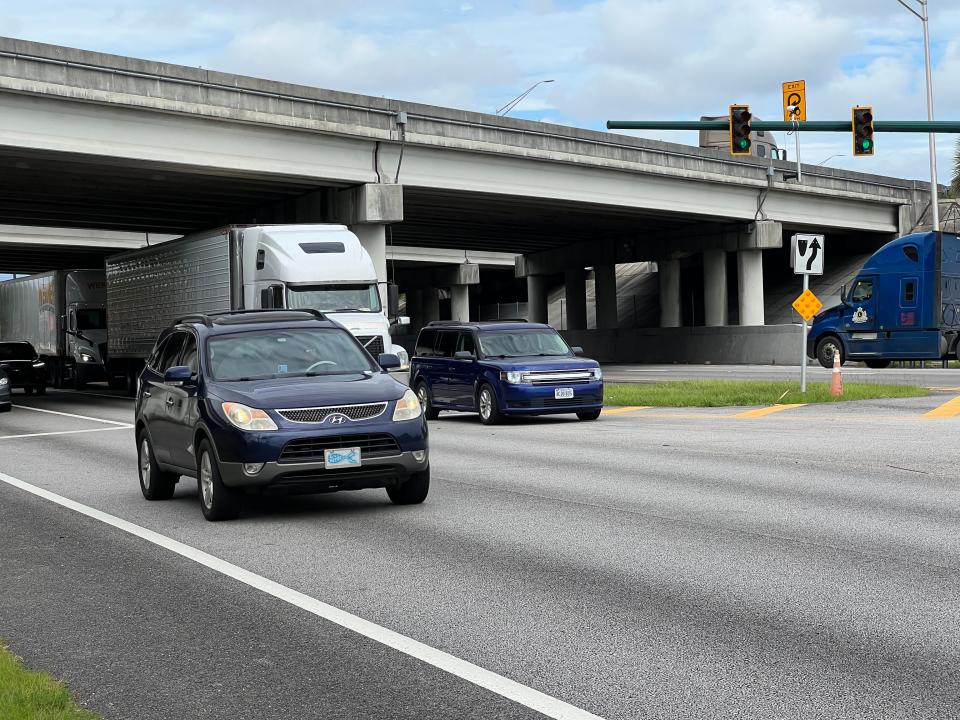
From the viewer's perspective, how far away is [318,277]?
27266mm

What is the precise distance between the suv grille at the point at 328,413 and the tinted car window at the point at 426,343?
1316 cm

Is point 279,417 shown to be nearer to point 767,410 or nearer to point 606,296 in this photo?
point 767,410

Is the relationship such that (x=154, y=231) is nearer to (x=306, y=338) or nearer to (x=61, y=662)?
(x=306, y=338)

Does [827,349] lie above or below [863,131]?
below

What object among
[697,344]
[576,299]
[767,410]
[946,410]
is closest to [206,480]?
[767,410]

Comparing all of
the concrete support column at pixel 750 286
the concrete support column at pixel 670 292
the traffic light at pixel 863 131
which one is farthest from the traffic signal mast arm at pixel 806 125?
the concrete support column at pixel 670 292

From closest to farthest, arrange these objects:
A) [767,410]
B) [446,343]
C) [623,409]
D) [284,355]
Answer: [284,355], [767,410], [446,343], [623,409]

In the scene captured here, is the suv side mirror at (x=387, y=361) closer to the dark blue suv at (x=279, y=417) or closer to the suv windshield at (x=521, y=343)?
the dark blue suv at (x=279, y=417)

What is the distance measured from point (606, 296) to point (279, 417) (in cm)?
5325

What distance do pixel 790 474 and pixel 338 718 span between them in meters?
8.96

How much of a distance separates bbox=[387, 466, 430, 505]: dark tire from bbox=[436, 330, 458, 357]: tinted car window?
1150cm

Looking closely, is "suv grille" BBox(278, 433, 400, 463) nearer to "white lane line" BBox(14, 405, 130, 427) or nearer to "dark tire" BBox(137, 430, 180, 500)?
"dark tire" BBox(137, 430, 180, 500)

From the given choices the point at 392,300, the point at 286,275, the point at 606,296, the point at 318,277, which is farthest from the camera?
the point at 606,296

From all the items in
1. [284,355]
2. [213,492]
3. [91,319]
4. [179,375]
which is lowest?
[213,492]
